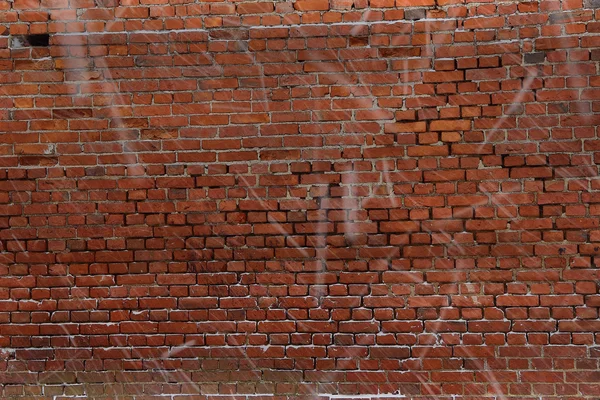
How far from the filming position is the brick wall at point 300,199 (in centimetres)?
286

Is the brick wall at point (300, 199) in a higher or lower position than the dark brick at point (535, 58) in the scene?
lower

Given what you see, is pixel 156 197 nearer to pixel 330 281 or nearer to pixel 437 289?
pixel 330 281

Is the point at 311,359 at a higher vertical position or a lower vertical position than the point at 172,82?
lower

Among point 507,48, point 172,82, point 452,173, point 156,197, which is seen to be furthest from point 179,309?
point 507,48

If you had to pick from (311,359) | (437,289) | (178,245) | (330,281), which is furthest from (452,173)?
(178,245)

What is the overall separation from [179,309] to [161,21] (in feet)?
5.73

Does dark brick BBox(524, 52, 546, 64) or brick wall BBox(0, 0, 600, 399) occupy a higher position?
dark brick BBox(524, 52, 546, 64)

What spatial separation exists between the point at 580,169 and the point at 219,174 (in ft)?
6.93

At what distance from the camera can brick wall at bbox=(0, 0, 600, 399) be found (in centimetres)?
286

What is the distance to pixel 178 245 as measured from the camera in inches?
118

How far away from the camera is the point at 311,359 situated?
2.93m

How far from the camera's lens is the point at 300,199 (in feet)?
9.71

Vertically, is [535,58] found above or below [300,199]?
above

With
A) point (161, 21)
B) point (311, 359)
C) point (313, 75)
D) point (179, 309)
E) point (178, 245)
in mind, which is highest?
point (161, 21)
